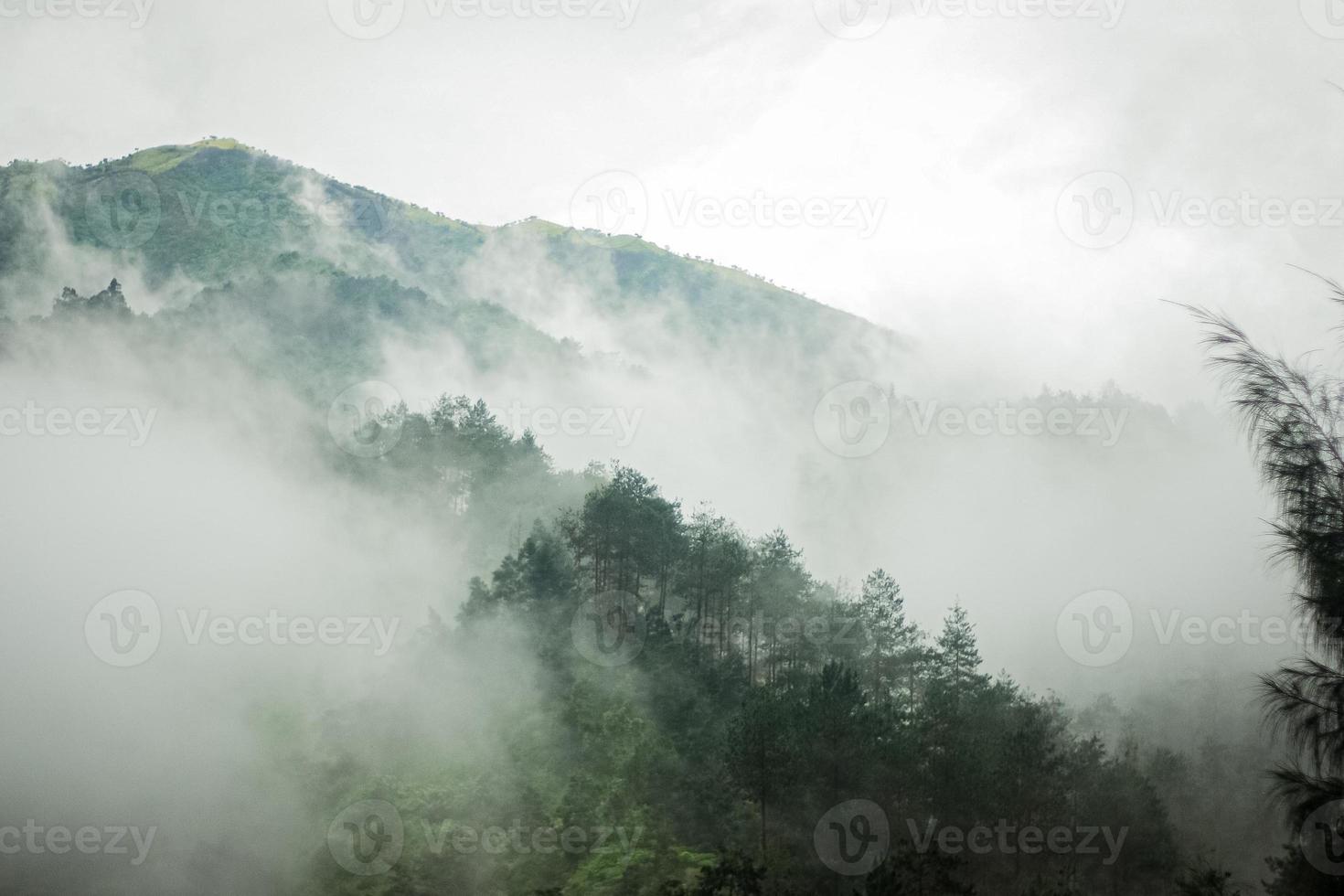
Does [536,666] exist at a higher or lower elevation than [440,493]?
lower

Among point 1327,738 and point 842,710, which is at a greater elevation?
point 1327,738

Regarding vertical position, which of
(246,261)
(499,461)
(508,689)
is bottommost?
(508,689)

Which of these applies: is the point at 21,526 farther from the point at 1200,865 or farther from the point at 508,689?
the point at 1200,865

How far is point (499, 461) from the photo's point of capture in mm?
92938

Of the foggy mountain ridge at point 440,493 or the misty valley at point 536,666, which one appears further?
the foggy mountain ridge at point 440,493

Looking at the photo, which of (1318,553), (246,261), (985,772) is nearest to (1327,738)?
(1318,553)

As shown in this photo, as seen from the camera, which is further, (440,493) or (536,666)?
(440,493)

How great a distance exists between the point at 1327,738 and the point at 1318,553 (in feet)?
8.85

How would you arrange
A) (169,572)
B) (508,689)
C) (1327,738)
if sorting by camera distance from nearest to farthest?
(1327,738) < (508,689) < (169,572)

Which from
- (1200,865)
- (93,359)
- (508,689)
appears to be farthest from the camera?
(93,359)

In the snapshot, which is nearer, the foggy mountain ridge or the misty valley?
the misty valley

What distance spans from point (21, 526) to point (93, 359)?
27695 millimetres

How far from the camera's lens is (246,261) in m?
176

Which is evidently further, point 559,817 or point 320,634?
point 320,634
